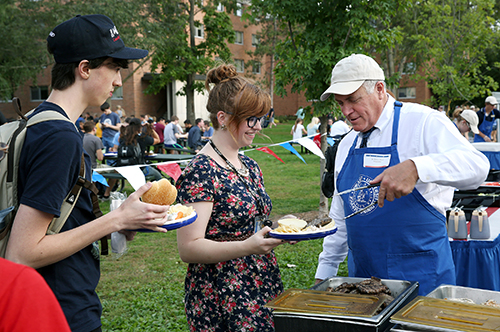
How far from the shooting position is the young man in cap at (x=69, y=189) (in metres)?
1.42

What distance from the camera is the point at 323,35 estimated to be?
7.04 meters

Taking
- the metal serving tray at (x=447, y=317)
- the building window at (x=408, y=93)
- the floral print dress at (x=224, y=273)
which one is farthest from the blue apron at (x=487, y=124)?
the building window at (x=408, y=93)

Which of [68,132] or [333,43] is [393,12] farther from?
[68,132]

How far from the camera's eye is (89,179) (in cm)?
168

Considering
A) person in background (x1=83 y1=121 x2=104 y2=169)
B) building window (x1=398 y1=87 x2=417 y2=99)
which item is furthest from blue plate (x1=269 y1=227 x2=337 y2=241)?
building window (x1=398 y1=87 x2=417 y2=99)

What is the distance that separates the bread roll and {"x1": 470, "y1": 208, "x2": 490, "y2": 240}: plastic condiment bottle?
3251 mm

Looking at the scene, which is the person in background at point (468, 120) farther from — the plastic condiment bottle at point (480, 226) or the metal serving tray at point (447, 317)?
the metal serving tray at point (447, 317)

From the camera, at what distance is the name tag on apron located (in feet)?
7.95

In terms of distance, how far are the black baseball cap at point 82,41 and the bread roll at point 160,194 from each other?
51 centimetres

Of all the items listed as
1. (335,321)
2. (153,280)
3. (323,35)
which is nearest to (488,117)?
(323,35)

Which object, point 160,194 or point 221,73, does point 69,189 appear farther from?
point 221,73

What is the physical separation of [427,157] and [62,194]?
156 centimetres

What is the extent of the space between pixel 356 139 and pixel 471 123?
29.3ft

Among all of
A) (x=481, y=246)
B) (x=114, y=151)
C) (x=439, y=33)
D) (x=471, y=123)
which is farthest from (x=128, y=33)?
(x=481, y=246)
